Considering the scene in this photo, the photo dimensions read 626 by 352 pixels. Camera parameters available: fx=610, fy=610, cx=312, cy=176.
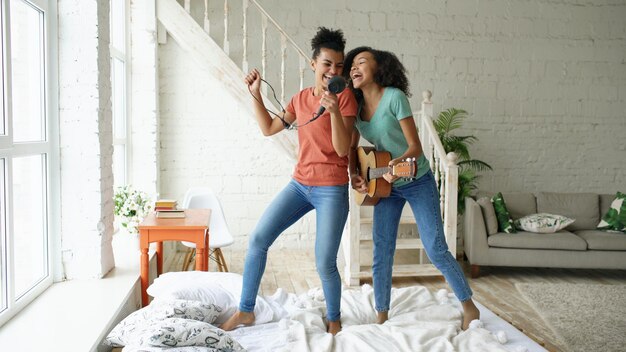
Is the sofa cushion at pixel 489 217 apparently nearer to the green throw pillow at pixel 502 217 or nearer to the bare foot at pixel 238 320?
the green throw pillow at pixel 502 217

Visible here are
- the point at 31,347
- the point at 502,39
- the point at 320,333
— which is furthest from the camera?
the point at 502,39

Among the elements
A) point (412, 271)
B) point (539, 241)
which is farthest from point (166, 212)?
point (539, 241)

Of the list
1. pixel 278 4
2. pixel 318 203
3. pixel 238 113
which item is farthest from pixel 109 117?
pixel 278 4

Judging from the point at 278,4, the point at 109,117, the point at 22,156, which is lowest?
the point at 22,156

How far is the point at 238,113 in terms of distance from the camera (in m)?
6.35

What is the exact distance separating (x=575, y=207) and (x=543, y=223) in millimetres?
737

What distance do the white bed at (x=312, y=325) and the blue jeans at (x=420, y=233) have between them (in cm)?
18

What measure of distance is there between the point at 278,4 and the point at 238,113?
1.24 m

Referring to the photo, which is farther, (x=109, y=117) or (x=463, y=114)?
(x=463, y=114)

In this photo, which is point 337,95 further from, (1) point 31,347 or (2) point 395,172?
(1) point 31,347

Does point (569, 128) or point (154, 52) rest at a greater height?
point (154, 52)

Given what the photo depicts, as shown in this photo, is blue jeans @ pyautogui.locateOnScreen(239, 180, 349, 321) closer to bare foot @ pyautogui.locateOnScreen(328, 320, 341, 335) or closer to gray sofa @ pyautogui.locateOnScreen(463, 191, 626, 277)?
bare foot @ pyautogui.locateOnScreen(328, 320, 341, 335)

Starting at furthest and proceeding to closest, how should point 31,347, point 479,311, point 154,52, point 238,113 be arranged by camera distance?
1. point 238,113
2. point 154,52
3. point 479,311
4. point 31,347

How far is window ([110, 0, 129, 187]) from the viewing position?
495 cm
